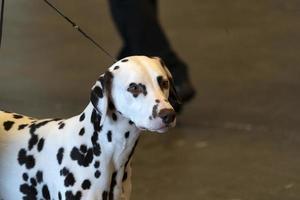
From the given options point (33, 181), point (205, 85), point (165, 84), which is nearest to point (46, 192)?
point (33, 181)

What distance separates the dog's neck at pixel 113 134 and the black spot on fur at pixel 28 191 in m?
0.25

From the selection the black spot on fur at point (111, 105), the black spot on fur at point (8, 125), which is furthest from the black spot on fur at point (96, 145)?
the black spot on fur at point (8, 125)

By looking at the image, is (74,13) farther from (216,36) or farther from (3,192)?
(3,192)

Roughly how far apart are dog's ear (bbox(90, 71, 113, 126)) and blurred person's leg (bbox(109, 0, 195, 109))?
5.22ft

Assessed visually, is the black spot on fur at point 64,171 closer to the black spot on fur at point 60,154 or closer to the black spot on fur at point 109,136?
the black spot on fur at point 60,154

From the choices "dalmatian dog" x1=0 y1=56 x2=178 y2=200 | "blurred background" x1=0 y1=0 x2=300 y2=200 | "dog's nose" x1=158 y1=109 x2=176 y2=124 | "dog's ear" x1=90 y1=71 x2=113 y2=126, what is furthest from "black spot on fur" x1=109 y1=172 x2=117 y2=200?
"blurred background" x1=0 y1=0 x2=300 y2=200

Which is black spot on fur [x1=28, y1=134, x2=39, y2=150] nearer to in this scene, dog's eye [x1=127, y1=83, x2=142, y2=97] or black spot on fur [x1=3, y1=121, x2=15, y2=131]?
black spot on fur [x1=3, y1=121, x2=15, y2=131]

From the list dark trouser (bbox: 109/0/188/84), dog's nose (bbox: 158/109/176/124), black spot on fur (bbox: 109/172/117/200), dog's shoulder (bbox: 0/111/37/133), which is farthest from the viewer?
dark trouser (bbox: 109/0/188/84)

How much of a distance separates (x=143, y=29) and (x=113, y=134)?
158 centimetres

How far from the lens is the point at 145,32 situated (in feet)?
12.2

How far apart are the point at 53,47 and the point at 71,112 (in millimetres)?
1242

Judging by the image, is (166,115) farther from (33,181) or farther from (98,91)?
(33,181)

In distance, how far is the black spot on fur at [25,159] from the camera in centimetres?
232

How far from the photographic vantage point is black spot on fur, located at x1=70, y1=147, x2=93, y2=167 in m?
2.22
